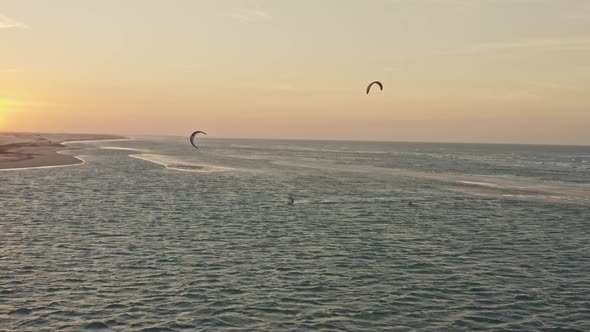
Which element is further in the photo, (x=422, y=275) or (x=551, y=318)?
(x=422, y=275)

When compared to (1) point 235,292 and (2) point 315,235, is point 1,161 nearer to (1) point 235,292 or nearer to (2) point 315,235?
(2) point 315,235

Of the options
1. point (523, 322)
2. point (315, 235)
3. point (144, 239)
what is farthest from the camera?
point (315, 235)

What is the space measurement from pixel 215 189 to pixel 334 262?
131 ft

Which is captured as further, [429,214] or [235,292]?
[429,214]

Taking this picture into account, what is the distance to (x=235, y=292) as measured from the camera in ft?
72.7

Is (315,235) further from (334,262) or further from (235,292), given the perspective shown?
(235,292)

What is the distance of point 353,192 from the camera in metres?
67.2

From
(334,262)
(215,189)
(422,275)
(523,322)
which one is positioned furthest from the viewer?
(215,189)

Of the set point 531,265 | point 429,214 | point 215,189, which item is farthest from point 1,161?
point 531,265

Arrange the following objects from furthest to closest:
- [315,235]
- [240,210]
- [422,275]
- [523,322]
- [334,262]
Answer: [240,210]
[315,235]
[334,262]
[422,275]
[523,322]

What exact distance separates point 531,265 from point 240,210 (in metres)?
26.8

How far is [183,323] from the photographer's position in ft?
60.4

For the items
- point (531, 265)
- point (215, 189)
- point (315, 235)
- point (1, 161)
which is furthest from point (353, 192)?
point (1, 161)

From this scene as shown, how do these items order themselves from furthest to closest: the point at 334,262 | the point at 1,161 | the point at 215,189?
the point at 1,161 → the point at 215,189 → the point at 334,262
